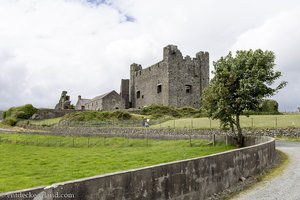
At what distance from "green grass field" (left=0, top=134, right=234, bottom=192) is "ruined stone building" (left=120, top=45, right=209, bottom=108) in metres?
35.6

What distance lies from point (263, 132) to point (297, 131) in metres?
3.35

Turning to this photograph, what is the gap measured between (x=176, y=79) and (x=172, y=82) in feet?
4.23

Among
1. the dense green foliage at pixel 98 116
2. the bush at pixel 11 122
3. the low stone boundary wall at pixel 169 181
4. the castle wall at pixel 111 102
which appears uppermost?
the castle wall at pixel 111 102

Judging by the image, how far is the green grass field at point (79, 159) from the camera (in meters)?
17.2

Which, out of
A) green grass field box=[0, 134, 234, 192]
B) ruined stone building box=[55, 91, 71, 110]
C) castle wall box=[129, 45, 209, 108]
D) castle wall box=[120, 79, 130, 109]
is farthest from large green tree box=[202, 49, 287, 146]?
ruined stone building box=[55, 91, 71, 110]

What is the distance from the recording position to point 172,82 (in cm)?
7350

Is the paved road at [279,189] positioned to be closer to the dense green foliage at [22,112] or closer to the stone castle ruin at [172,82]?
the stone castle ruin at [172,82]

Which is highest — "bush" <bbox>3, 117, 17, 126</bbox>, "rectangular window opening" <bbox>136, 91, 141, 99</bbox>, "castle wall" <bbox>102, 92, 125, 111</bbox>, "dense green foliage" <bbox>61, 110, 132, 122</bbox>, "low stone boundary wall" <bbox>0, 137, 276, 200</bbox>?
"rectangular window opening" <bbox>136, 91, 141, 99</bbox>

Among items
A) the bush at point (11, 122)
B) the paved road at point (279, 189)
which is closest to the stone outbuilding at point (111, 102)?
the bush at point (11, 122)

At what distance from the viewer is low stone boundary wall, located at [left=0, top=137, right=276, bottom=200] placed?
627 centimetres

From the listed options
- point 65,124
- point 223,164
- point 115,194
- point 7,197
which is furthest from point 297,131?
point 65,124

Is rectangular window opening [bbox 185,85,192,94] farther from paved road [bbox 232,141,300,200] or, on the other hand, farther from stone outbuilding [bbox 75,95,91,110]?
paved road [bbox 232,141,300,200]

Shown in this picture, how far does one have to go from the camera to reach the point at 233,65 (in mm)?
26344

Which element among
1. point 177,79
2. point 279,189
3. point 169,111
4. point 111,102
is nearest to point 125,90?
point 111,102
